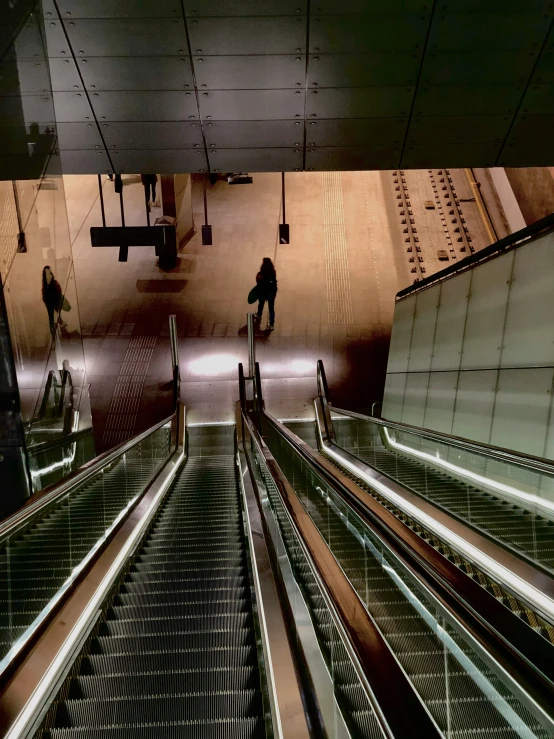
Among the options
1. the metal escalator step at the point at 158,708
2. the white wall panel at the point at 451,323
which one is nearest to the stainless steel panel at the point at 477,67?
the white wall panel at the point at 451,323

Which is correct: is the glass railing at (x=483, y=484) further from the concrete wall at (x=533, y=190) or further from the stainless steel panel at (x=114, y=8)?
the concrete wall at (x=533, y=190)

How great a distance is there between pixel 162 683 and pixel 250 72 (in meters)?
5.76

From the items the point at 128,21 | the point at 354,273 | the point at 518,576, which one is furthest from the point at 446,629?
the point at 354,273

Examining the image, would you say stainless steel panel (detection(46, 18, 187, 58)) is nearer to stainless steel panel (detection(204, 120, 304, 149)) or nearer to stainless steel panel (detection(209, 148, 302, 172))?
stainless steel panel (detection(204, 120, 304, 149))

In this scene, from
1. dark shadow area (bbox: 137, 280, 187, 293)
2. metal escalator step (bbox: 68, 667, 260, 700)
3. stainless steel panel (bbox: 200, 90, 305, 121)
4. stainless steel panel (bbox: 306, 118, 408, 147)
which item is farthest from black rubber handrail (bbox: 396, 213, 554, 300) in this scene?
dark shadow area (bbox: 137, 280, 187, 293)

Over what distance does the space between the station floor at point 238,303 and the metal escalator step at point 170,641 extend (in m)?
6.87

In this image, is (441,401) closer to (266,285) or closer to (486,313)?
(486,313)

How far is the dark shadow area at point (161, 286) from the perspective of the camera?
43.8ft

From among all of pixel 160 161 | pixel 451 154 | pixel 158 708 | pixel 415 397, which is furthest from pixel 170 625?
pixel 451 154

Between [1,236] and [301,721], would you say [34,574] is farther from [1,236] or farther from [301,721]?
[1,236]

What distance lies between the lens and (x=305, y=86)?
6359mm

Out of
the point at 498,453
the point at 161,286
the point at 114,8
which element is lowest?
the point at 498,453

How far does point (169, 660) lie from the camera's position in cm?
265

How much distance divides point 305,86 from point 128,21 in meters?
1.90
